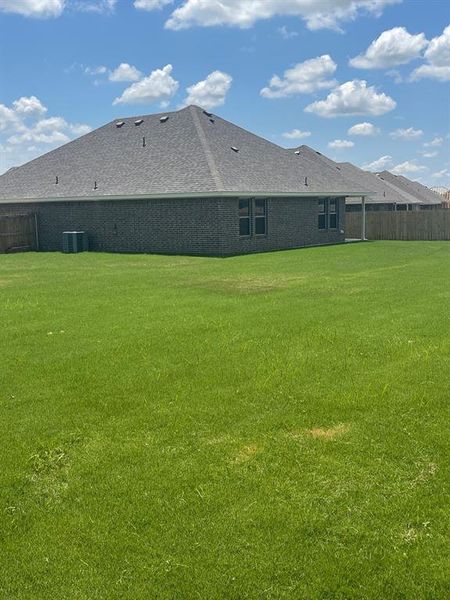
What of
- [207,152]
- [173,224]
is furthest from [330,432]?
[207,152]

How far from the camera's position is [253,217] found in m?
27.7

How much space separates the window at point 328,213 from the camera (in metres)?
33.7

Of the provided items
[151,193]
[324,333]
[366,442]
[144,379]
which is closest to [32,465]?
[144,379]

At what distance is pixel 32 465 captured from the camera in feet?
16.6

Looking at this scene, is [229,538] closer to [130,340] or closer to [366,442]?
[366,442]

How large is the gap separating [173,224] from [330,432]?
21.7 meters

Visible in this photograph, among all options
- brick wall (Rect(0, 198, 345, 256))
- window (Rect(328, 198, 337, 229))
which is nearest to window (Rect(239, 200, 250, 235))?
brick wall (Rect(0, 198, 345, 256))

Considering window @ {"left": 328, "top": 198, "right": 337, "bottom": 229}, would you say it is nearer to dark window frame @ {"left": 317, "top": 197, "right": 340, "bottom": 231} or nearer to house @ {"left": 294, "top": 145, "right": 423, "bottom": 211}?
dark window frame @ {"left": 317, "top": 197, "right": 340, "bottom": 231}

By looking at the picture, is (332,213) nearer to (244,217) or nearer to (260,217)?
(260,217)

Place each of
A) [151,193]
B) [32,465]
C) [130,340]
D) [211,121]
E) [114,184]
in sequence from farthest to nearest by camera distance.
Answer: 1. [211,121]
2. [114,184]
3. [151,193]
4. [130,340]
5. [32,465]

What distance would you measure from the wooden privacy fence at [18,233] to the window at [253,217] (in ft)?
35.6

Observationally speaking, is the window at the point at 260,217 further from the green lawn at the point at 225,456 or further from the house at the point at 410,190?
the house at the point at 410,190

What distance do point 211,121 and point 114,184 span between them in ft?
22.0

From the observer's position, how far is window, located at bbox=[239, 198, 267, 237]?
1073 inches
